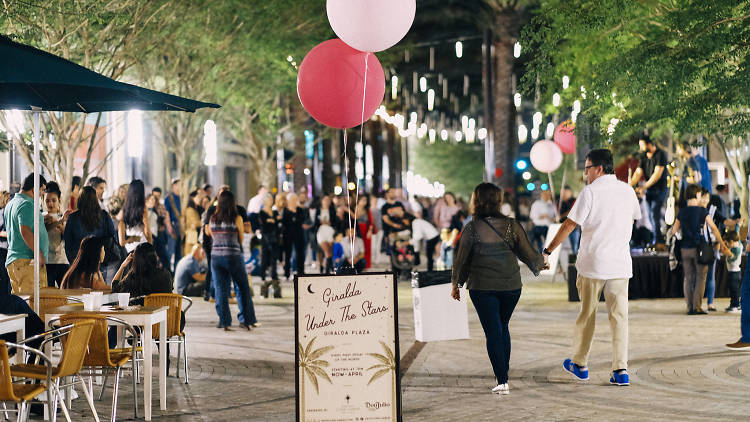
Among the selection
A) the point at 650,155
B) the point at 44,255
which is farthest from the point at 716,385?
the point at 650,155

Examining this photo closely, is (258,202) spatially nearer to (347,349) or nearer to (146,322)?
(146,322)

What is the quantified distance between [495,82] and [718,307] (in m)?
16.9

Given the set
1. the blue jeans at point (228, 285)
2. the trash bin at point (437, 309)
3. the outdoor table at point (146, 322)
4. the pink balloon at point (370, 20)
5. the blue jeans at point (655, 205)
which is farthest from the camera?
the blue jeans at point (655, 205)

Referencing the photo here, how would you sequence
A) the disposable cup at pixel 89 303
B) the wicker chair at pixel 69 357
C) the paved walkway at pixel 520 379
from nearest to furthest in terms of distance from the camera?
the wicker chair at pixel 69 357, the paved walkway at pixel 520 379, the disposable cup at pixel 89 303

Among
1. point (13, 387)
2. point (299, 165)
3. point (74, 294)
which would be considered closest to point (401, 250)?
point (74, 294)

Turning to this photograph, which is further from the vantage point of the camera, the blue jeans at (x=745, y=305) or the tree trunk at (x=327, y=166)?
the tree trunk at (x=327, y=166)

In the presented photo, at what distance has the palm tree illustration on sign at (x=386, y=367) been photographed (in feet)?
23.1

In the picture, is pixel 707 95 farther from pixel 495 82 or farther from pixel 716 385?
pixel 495 82

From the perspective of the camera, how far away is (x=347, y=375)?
7023 millimetres

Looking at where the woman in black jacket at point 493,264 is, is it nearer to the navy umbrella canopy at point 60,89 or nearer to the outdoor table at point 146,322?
the outdoor table at point 146,322

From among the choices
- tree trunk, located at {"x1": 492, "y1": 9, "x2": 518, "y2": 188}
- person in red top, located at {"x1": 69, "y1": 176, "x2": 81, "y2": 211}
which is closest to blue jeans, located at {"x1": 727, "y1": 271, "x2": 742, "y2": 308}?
person in red top, located at {"x1": 69, "y1": 176, "x2": 81, "y2": 211}

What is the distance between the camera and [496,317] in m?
8.95

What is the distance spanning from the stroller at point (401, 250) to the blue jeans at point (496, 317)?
12286 mm

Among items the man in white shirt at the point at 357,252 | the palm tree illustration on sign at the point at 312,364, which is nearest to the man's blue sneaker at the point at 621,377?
the palm tree illustration on sign at the point at 312,364
